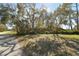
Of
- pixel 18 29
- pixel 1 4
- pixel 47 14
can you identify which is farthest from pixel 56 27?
pixel 1 4

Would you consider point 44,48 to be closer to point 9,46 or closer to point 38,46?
point 38,46

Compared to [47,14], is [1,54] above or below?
below

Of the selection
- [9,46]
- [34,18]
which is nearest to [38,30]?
[34,18]

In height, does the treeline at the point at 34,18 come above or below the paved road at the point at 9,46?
above

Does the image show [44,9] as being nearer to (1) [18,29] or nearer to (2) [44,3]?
(2) [44,3]

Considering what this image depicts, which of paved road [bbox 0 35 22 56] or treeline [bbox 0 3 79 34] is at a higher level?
treeline [bbox 0 3 79 34]
